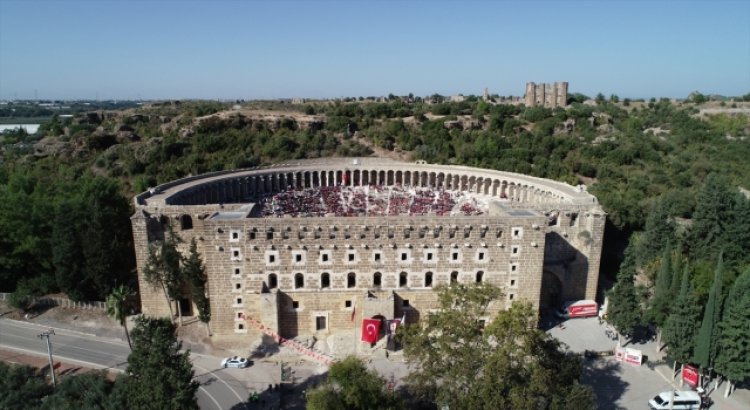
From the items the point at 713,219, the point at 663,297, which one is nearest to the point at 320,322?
the point at 663,297

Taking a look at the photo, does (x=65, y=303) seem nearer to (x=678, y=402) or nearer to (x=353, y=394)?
(x=353, y=394)

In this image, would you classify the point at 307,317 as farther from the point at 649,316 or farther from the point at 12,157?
the point at 12,157

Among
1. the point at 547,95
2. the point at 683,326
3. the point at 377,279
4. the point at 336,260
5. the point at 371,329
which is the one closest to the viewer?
the point at 683,326

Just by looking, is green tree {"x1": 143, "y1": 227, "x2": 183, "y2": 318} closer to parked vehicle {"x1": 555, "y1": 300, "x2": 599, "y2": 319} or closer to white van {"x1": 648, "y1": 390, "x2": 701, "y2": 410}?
parked vehicle {"x1": 555, "y1": 300, "x2": 599, "y2": 319}

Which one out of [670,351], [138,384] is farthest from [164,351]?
[670,351]

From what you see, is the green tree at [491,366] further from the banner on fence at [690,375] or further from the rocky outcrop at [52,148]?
the rocky outcrop at [52,148]

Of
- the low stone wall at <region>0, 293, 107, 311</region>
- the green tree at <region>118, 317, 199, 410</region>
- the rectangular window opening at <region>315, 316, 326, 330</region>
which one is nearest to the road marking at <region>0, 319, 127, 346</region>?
the low stone wall at <region>0, 293, 107, 311</region>
